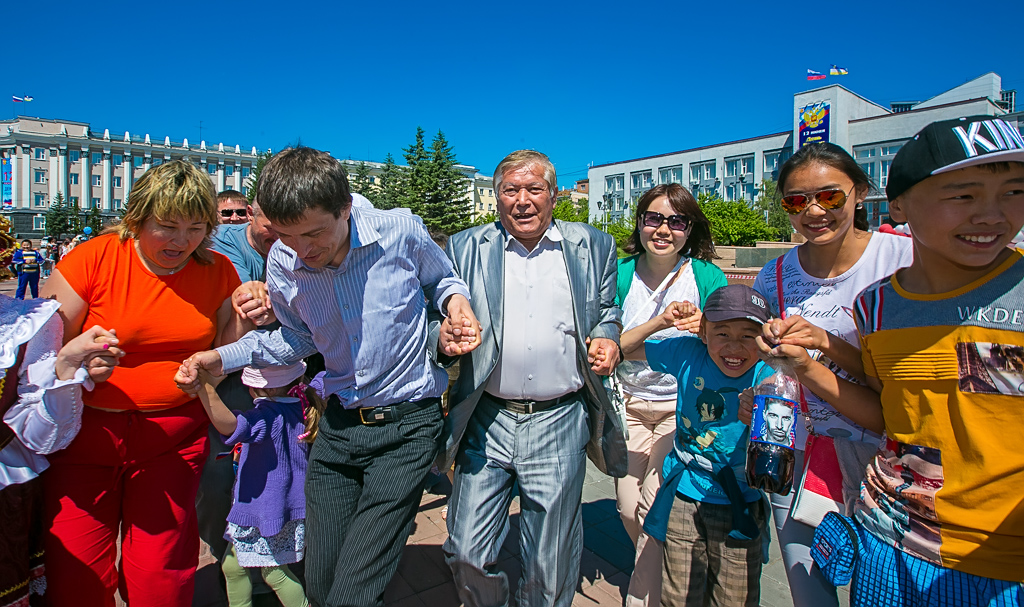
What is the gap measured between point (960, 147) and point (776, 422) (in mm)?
1024

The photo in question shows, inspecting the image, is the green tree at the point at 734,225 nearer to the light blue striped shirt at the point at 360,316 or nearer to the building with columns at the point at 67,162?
the light blue striped shirt at the point at 360,316

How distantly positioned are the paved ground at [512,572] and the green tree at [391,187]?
45549mm

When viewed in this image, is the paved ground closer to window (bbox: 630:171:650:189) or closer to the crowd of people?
the crowd of people

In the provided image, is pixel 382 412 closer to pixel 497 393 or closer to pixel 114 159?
pixel 497 393

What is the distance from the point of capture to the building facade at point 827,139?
197 ft

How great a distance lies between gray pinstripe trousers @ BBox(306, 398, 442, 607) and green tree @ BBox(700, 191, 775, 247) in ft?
93.6

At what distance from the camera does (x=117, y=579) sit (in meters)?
2.47

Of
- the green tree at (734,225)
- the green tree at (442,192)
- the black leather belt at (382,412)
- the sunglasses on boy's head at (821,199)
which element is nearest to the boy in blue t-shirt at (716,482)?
the sunglasses on boy's head at (821,199)

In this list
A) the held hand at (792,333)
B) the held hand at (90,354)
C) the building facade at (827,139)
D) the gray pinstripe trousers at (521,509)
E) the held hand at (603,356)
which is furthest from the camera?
the building facade at (827,139)

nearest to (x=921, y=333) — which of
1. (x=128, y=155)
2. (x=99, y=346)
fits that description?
(x=99, y=346)

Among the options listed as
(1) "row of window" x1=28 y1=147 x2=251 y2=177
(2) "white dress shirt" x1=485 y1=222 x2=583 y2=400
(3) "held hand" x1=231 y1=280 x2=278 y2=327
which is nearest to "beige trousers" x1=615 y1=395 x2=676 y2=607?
(2) "white dress shirt" x1=485 y1=222 x2=583 y2=400

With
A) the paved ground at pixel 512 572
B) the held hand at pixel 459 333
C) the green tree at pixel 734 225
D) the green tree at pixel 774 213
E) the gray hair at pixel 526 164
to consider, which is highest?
the green tree at pixel 774 213

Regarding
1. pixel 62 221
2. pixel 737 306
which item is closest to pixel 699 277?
pixel 737 306

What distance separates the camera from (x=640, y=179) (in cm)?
8650
